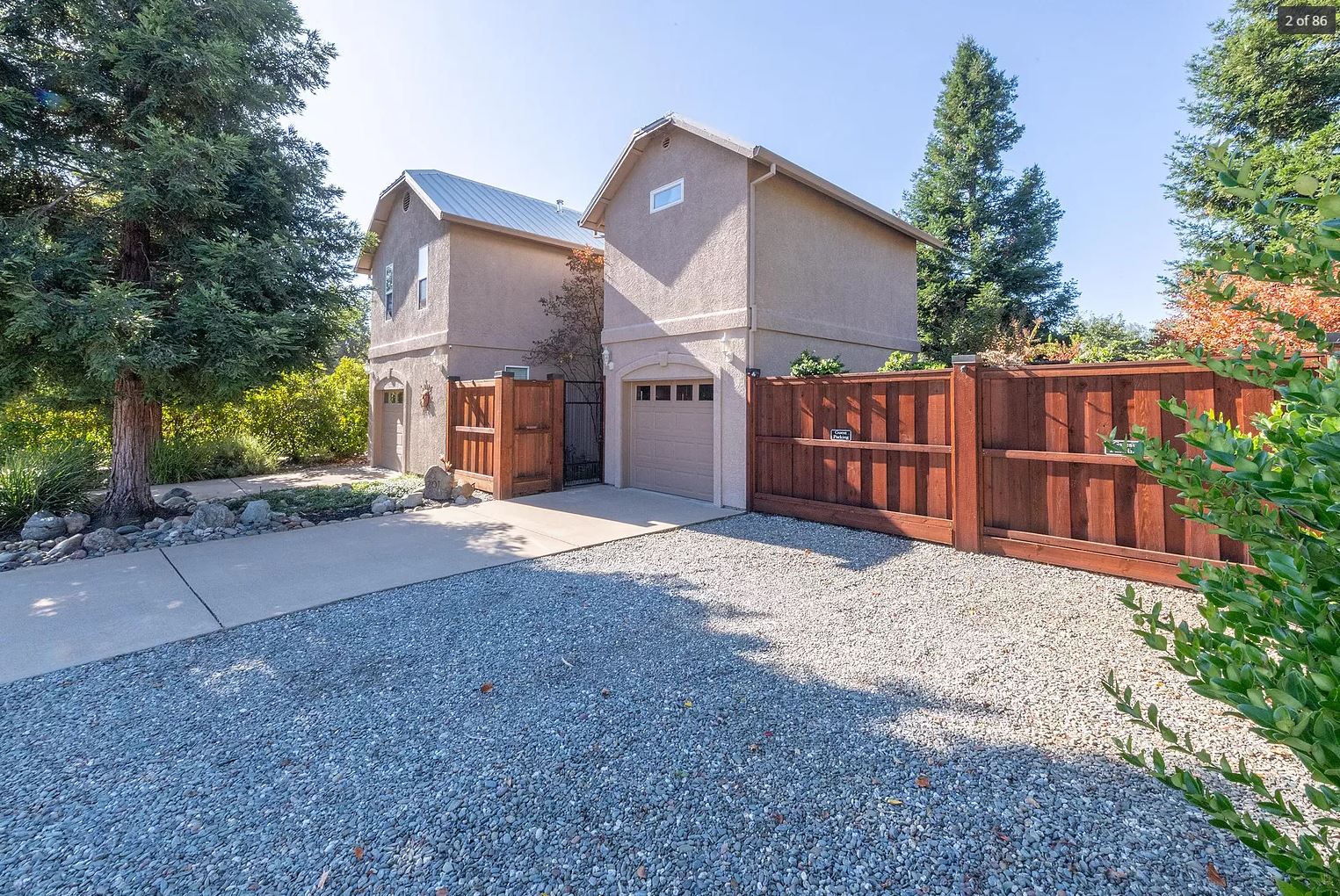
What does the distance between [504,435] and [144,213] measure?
555cm

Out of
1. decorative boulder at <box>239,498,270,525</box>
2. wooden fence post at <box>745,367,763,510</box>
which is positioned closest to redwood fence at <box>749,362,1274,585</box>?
wooden fence post at <box>745,367,763,510</box>

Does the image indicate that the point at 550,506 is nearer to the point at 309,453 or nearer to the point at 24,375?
the point at 24,375

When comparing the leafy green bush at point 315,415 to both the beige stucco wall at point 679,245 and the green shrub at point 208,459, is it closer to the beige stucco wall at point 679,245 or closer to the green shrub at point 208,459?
the green shrub at point 208,459

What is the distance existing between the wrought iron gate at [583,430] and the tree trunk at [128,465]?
6.80m

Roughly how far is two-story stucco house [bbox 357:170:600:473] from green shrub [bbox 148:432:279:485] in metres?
2.49

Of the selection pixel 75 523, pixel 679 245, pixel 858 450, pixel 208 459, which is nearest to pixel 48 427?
pixel 208 459

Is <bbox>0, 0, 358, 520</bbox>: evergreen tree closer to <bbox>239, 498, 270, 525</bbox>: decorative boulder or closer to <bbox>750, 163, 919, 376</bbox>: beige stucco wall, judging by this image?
<bbox>239, 498, 270, 525</bbox>: decorative boulder

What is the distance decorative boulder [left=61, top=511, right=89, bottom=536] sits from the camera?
296 inches

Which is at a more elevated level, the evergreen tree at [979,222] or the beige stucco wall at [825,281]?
the evergreen tree at [979,222]

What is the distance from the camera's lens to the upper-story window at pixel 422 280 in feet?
43.0

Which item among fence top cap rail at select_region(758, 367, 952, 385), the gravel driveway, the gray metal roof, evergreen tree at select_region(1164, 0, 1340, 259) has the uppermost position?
evergreen tree at select_region(1164, 0, 1340, 259)

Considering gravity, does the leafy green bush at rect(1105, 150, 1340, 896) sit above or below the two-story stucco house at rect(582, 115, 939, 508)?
below

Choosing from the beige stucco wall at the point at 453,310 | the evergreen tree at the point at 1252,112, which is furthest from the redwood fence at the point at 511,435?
the evergreen tree at the point at 1252,112

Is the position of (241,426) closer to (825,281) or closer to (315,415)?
(315,415)
